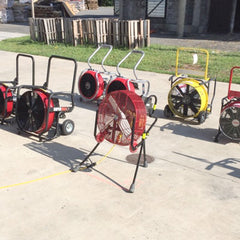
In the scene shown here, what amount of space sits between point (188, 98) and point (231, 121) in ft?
4.15

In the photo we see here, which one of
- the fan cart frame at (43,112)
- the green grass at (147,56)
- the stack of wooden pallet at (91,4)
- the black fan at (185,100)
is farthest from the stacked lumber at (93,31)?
the stack of wooden pallet at (91,4)

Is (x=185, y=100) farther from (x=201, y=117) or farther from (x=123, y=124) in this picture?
(x=123, y=124)

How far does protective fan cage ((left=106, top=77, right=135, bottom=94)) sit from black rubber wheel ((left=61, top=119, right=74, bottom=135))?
5.40ft

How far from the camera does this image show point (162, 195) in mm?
→ 4605

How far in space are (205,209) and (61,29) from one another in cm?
1505

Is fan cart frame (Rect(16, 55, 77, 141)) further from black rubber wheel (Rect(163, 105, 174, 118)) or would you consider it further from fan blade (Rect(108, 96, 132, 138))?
black rubber wheel (Rect(163, 105, 174, 118))

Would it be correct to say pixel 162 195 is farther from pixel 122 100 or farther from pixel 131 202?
pixel 122 100

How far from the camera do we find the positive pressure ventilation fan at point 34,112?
610 centimetres

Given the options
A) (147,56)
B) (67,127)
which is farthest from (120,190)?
(147,56)

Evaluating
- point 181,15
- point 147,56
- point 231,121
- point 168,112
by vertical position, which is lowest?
point 147,56

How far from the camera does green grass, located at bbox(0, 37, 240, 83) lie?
1224cm

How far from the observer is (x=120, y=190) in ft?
15.5

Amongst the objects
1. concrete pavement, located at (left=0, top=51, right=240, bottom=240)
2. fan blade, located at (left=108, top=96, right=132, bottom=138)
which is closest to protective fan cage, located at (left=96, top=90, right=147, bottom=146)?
fan blade, located at (left=108, top=96, right=132, bottom=138)

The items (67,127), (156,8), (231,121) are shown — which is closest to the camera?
(231,121)
